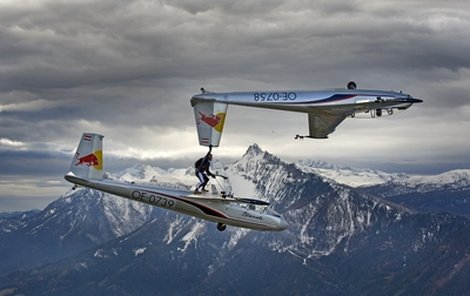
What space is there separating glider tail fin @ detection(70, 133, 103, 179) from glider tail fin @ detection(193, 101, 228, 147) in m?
33.2

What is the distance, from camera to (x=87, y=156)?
19112cm

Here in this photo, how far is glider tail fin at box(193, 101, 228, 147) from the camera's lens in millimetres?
164250

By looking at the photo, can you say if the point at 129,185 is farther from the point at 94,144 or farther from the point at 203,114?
the point at 203,114

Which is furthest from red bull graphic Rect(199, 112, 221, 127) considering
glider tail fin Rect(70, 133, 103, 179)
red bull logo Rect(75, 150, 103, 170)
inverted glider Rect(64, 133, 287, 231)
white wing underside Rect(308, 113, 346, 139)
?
red bull logo Rect(75, 150, 103, 170)

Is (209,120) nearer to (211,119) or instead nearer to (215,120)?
(211,119)

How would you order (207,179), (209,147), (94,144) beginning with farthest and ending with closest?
(94,144)
(207,179)
(209,147)

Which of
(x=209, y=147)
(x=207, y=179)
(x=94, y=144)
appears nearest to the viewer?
(x=209, y=147)

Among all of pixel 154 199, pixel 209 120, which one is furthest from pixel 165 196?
pixel 209 120

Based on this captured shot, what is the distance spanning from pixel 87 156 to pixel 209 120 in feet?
126

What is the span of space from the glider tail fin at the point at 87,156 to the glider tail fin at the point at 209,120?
3317 cm

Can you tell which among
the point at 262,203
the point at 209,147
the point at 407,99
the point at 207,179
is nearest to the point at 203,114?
the point at 209,147

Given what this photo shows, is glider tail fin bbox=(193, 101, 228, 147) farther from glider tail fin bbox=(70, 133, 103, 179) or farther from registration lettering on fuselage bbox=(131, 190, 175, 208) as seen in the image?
glider tail fin bbox=(70, 133, 103, 179)

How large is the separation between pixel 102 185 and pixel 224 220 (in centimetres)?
2809

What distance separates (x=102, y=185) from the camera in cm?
19238
